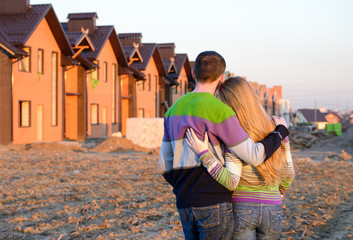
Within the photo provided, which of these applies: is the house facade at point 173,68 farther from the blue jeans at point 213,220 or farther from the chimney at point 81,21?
the blue jeans at point 213,220

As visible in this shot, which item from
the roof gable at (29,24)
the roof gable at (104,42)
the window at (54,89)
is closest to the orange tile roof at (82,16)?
the roof gable at (104,42)

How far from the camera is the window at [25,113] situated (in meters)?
22.6

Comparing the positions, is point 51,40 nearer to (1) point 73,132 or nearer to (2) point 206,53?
(1) point 73,132

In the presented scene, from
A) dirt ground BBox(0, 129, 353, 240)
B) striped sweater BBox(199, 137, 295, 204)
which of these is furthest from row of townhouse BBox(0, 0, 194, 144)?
striped sweater BBox(199, 137, 295, 204)

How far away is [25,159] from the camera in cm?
1411

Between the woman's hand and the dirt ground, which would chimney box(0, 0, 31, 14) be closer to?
the dirt ground

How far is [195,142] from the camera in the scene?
275cm

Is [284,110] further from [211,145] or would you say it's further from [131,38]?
[211,145]

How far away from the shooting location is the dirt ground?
19.9ft

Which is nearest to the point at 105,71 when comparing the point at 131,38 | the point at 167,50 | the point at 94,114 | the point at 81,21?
the point at 94,114

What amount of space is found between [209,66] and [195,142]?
0.52 meters

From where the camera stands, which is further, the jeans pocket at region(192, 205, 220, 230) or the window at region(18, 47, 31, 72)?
the window at region(18, 47, 31, 72)

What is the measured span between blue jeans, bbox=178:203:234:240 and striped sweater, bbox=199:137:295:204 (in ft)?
0.45

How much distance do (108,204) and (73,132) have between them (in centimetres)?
2045
